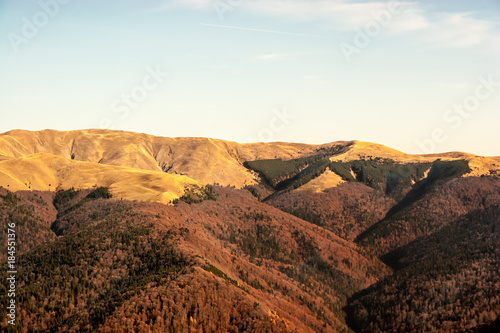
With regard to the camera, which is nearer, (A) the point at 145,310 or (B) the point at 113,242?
(A) the point at 145,310

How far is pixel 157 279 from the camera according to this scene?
162 m

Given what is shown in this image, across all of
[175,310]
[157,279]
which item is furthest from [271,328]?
[157,279]

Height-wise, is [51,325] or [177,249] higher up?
[177,249]

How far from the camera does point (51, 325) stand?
478ft

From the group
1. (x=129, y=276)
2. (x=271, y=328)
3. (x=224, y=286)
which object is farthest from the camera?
(x=129, y=276)

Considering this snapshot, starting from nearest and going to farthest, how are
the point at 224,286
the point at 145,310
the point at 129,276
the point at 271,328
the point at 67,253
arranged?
the point at 145,310, the point at 271,328, the point at 224,286, the point at 129,276, the point at 67,253

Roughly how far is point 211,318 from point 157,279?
85.1 feet

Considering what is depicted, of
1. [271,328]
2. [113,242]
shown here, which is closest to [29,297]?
[113,242]

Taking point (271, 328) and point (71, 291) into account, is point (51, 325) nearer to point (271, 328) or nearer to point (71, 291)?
point (71, 291)

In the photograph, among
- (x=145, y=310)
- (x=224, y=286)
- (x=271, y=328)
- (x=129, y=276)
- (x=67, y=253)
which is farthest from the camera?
(x=67, y=253)

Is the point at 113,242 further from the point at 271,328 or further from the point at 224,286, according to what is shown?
the point at 271,328

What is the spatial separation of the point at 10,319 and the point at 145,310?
42.2m

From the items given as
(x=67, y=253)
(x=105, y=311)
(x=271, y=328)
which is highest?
(x=67, y=253)

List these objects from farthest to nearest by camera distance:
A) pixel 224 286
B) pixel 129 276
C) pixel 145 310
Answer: pixel 129 276 < pixel 224 286 < pixel 145 310
